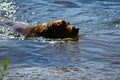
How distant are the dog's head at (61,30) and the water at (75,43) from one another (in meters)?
0.19

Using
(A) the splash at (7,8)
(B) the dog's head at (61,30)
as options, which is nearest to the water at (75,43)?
(A) the splash at (7,8)

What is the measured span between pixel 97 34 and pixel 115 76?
3256 millimetres

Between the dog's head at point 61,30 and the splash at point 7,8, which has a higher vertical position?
the splash at point 7,8

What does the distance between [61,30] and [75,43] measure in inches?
17.5

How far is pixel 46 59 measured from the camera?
6.07 metres

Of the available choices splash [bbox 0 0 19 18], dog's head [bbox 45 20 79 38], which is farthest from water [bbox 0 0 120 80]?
dog's head [bbox 45 20 79 38]

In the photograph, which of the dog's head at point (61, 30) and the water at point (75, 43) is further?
the dog's head at point (61, 30)

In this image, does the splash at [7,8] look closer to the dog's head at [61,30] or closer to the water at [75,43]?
the water at [75,43]

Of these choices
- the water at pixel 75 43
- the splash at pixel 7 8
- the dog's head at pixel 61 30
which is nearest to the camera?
the water at pixel 75 43

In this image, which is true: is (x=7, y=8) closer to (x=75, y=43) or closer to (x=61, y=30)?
(x=61, y=30)

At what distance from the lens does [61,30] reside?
7465 mm

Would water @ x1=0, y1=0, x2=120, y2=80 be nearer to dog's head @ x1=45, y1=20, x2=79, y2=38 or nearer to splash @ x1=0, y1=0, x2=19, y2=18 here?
splash @ x1=0, y1=0, x2=19, y2=18

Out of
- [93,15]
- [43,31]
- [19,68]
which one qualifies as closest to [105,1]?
[93,15]

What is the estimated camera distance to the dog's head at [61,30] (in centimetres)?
740
